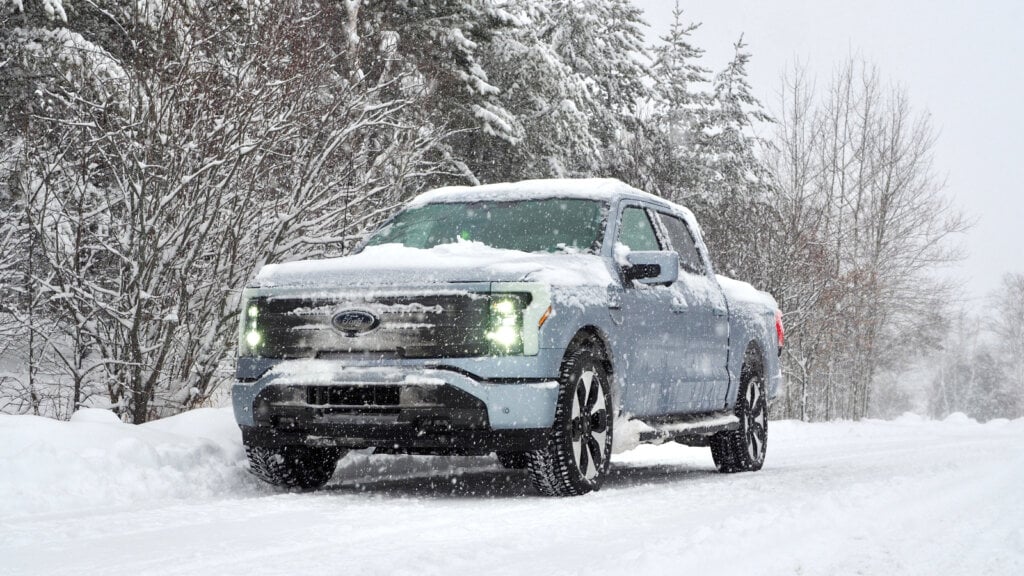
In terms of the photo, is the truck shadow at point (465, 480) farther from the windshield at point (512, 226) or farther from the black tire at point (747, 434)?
the windshield at point (512, 226)

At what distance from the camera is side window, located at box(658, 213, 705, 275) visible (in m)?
8.49

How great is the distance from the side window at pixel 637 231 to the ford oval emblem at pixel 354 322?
6.66 ft

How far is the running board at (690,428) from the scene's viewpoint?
7.21m

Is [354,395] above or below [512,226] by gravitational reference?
below

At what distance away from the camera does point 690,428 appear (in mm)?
7770

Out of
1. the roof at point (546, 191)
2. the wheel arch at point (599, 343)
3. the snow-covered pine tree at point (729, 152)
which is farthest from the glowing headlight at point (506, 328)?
the snow-covered pine tree at point (729, 152)

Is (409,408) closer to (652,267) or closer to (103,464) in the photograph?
(103,464)

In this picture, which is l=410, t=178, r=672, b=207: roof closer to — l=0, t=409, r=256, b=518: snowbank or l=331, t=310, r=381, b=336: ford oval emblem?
l=331, t=310, r=381, b=336: ford oval emblem

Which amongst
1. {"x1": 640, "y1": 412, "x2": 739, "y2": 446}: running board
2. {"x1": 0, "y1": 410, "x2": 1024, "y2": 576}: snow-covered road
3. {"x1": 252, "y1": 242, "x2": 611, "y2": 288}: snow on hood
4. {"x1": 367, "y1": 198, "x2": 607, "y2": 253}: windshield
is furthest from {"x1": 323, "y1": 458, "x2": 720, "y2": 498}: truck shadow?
{"x1": 367, "y1": 198, "x2": 607, "y2": 253}: windshield

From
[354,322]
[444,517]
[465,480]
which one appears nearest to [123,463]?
[354,322]

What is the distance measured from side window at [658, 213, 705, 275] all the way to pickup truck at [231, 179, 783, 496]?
864 mm

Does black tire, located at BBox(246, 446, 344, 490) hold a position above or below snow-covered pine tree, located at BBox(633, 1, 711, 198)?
below

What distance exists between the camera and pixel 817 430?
16578 mm

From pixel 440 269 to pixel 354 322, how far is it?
546 mm
